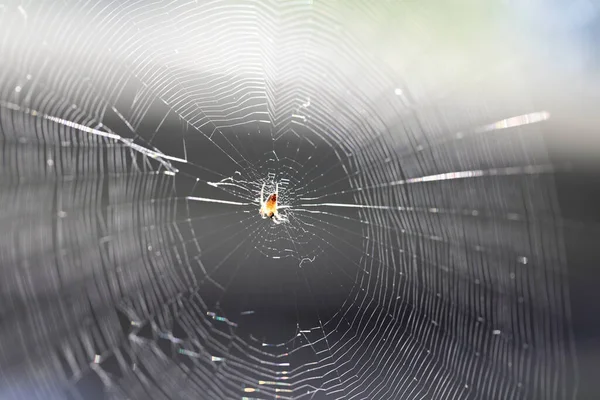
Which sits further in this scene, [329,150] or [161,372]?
[329,150]

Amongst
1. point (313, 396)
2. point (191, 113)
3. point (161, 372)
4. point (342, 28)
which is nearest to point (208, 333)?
point (161, 372)

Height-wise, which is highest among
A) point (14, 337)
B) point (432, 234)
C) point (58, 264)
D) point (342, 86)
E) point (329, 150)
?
point (342, 86)

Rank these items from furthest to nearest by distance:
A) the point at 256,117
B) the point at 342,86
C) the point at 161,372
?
the point at 256,117, the point at 342,86, the point at 161,372

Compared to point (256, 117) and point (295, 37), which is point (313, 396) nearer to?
point (256, 117)

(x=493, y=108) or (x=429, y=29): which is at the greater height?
(x=429, y=29)

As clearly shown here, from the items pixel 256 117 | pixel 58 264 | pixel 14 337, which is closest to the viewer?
pixel 14 337
